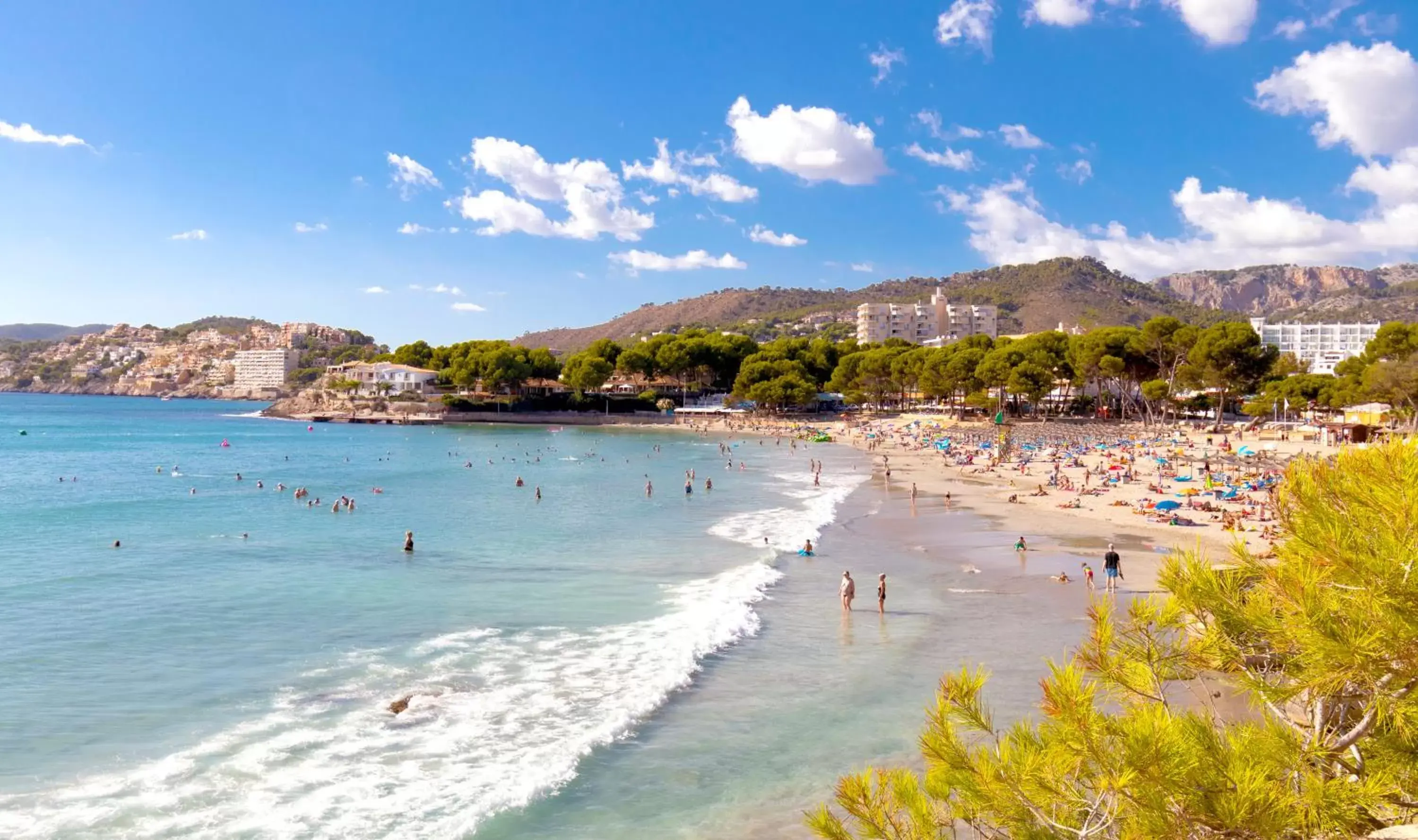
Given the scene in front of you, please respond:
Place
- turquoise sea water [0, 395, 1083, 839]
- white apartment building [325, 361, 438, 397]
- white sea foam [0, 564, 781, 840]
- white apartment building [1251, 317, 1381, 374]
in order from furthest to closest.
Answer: white apartment building [1251, 317, 1381, 374] → white apartment building [325, 361, 438, 397] → turquoise sea water [0, 395, 1083, 839] → white sea foam [0, 564, 781, 840]

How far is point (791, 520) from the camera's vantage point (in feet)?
104

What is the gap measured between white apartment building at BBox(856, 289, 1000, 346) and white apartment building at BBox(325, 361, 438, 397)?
7405 centimetres

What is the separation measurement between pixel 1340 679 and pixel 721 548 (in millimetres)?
22897

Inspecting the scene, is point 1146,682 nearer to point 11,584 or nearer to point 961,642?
point 961,642

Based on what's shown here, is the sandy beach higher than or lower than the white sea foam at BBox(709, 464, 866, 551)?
higher

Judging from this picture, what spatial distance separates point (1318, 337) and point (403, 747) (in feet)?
660

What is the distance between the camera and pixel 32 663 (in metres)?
14.7

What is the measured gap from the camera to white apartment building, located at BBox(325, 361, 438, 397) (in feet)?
389

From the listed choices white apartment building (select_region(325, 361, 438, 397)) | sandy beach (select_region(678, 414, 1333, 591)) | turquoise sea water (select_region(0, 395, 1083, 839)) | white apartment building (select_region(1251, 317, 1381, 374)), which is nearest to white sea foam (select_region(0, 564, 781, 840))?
turquoise sea water (select_region(0, 395, 1083, 839))

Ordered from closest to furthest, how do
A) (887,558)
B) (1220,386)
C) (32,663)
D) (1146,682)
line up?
(1146,682)
(32,663)
(887,558)
(1220,386)

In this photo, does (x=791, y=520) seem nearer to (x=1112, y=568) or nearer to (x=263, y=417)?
(x=1112, y=568)

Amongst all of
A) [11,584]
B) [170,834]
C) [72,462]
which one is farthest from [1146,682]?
[72,462]

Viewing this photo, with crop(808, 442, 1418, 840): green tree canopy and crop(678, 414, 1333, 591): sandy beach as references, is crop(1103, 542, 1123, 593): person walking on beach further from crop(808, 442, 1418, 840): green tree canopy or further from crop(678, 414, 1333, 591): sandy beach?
crop(808, 442, 1418, 840): green tree canopy

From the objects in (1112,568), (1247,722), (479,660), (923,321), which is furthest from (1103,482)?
(923,321)
